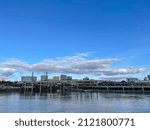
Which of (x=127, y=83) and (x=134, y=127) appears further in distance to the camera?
(x=127, y=83)

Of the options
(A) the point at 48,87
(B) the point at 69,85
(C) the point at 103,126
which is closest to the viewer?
(C) the point at 103,126

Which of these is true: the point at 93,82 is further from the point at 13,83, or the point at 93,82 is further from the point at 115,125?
the point at 115,125

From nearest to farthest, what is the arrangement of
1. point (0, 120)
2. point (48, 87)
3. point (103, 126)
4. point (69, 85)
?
point (103, 126), point (0, 120), point (48, 87), point (69, 85)

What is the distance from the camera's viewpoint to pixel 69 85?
86625mm

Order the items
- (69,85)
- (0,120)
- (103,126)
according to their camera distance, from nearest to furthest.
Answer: (103,126) < (0,120) < (69,85)

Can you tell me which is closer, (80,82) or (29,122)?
(29,122)

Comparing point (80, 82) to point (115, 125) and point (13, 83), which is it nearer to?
point (13, 83)

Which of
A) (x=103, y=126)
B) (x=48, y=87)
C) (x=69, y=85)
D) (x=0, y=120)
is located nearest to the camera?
(x=103, y=126)

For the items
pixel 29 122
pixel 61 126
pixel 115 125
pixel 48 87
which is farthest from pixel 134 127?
pixel 48 87

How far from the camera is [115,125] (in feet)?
20.4

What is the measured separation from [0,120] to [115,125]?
252 cm

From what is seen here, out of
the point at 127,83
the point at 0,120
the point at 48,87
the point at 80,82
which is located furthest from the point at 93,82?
the point at 0,120

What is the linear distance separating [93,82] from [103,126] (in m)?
85.7

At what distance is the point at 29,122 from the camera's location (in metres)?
6.40
